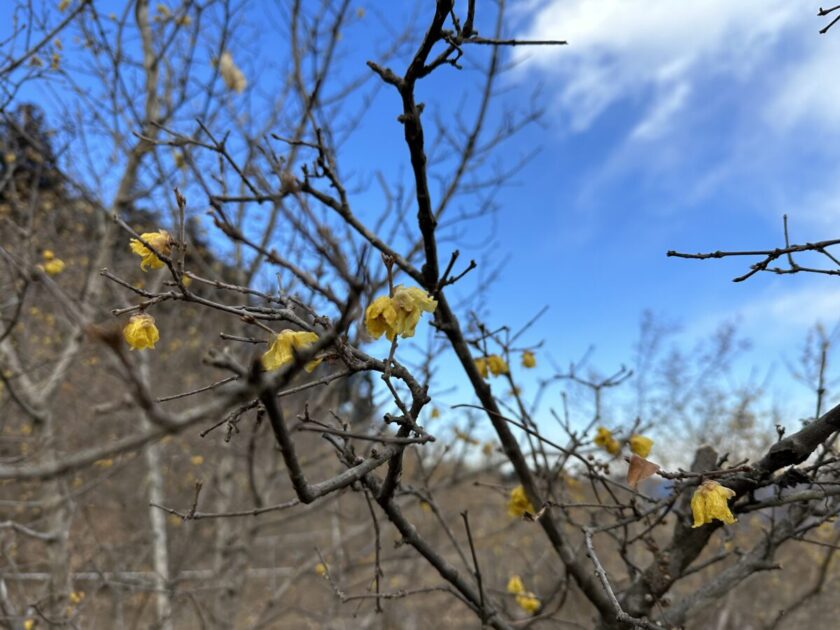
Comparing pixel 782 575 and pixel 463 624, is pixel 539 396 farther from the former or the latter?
pixel 782 575

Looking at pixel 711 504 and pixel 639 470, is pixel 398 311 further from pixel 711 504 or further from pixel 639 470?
pixel 711 504

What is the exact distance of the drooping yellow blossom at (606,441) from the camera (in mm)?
2182

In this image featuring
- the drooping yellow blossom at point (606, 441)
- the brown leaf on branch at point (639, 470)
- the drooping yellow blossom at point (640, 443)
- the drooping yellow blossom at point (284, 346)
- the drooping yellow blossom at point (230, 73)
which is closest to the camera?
the drooping yellow blossom at point (284, 346)

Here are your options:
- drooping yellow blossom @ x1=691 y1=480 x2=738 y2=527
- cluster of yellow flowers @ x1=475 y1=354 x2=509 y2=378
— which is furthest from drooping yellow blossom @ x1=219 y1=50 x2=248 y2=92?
drooping yellow blossom @ x1=691 y1=480 x2=738 y2=527

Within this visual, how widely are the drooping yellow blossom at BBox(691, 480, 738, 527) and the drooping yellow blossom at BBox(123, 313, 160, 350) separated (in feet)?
4.15

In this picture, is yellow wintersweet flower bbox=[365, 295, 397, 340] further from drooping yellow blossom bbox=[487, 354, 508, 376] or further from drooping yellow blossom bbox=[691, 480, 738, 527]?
drooping yellow blossom bbox=[487, 354, 508, 376]

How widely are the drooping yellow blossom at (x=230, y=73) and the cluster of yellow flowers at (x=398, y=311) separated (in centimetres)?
359

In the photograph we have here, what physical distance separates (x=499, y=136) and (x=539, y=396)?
7.38 ft

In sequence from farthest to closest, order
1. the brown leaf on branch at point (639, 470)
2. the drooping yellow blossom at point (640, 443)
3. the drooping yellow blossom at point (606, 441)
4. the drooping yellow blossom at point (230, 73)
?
the drooping yellow blossom at point (230, 73) < the drooping yellow blossom at point (606, 441) < the drooping yellow blossom at point (640, 443) < the brown leaf on branch at point (639, 470)


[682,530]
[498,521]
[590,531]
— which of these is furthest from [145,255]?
[498,521]

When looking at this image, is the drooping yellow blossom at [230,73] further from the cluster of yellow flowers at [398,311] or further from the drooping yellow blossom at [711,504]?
the drooping yellow blossom at [711,504]

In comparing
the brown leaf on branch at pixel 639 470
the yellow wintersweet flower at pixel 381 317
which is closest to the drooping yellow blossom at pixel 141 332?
the yellow wintersweet flower at pixel 381 317

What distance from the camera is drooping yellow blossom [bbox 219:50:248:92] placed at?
3972 millimetres

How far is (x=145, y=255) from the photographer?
1245 mm
